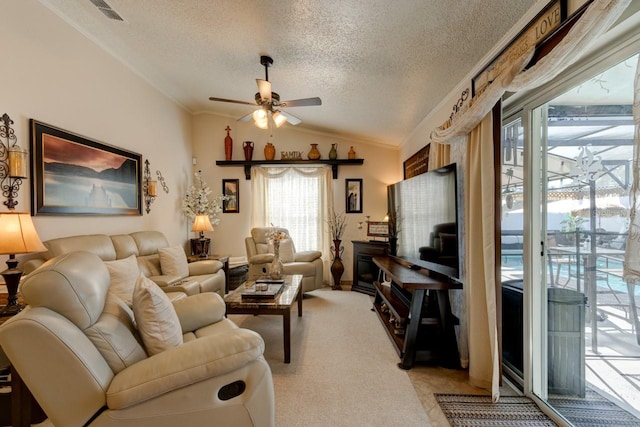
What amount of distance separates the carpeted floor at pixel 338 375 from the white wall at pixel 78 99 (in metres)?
2.02

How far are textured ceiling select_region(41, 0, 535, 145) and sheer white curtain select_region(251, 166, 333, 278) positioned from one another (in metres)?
1.48

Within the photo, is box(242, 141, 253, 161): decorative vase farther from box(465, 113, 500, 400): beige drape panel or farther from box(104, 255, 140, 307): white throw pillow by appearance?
box(465, 113, 500, 400): beige drape panel

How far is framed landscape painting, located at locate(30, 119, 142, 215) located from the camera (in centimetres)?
238

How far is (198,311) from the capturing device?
1953mm

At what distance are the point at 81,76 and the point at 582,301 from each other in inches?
178

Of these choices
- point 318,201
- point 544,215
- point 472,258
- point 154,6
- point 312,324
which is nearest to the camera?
point 544,215

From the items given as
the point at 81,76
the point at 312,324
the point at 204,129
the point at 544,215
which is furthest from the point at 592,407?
the point at 204,129

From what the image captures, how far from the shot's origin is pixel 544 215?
1.78 m

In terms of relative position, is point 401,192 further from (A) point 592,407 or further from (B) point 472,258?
(A) point 592,407

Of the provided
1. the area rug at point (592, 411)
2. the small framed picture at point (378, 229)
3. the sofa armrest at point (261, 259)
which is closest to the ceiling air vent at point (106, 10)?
the sofa armrest at point (261, 259)

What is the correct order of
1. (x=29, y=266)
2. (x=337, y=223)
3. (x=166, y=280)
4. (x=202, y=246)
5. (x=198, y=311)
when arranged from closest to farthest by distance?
(x=198, y=311) < (x=29, y=266) < (x=166, y=280) < (x=202, y=246) < (x=337, y=223)

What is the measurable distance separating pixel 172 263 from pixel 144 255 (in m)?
0.36

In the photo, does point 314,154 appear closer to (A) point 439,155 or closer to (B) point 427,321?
(A) point 439,155

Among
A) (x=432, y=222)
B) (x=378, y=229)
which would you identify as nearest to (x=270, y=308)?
(x=432, y=222)
